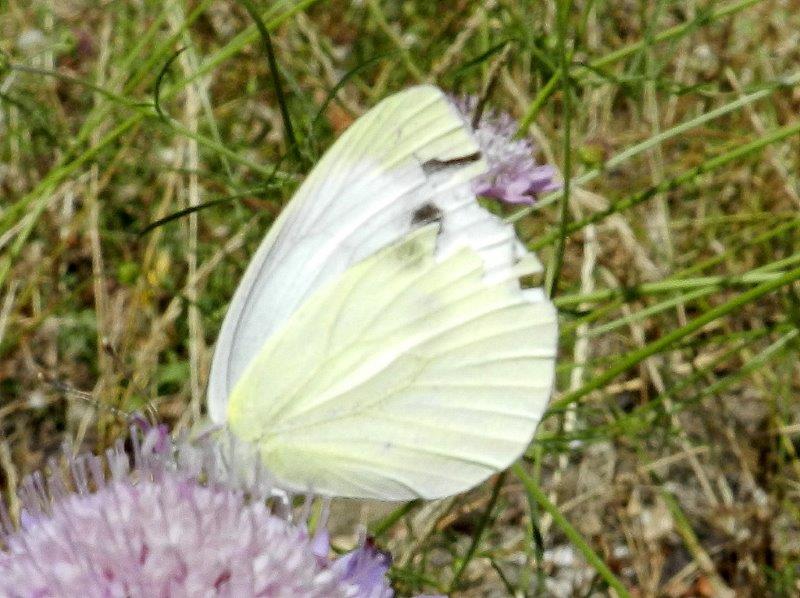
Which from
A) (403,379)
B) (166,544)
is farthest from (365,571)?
(403,379)

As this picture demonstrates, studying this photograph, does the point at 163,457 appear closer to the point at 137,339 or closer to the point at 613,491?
the point at 613,491

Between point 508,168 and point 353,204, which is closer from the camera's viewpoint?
point 353,204

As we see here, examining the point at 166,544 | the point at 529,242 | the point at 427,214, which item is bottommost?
the point at 529,242

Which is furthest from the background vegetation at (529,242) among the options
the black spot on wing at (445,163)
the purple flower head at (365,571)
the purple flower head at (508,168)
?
the purple flower head at (365,571)

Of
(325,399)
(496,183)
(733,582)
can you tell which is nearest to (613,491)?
(733,582)

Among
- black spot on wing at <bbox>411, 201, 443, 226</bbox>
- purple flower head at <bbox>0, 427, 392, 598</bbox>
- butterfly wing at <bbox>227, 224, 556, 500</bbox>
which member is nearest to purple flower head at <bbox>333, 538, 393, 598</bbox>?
purple flower head at <bbox>0, 427, 392, 598</bbox>

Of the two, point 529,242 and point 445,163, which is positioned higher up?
point 445,163

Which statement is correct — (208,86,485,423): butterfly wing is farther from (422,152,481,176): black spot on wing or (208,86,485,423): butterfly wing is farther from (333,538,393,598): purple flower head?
(333,538,393,598): purple flower head

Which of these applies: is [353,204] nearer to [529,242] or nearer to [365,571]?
[365,571]
